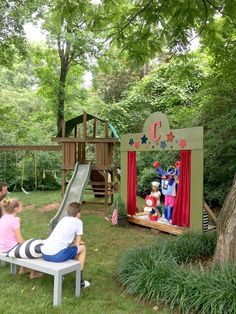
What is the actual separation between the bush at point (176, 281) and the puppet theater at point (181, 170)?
6.32 feet

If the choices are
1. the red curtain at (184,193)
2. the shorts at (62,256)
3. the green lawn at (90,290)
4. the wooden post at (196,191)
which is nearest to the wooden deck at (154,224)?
the red curtain at (184,193)

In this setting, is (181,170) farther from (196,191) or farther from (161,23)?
(161,23)

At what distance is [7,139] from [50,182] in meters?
3.24

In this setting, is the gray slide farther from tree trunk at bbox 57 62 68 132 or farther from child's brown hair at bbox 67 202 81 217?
tree trunk at bbox 57 62 68 132

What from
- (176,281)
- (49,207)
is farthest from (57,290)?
(49,207)

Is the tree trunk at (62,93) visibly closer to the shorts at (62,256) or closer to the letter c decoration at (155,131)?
the letter c decoration at (155,131)

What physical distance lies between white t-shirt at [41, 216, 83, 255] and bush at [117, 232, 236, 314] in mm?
Result: 937

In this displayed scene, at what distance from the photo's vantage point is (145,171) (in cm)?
1273

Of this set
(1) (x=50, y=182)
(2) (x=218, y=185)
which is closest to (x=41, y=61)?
(1) (x=50, y=182)

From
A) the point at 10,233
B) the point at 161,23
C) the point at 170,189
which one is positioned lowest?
the point at 10,233

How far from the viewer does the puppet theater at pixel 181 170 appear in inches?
262

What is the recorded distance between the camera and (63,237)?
4.00 m

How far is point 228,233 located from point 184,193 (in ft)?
9.37

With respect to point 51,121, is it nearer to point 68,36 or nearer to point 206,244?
point 68,36
